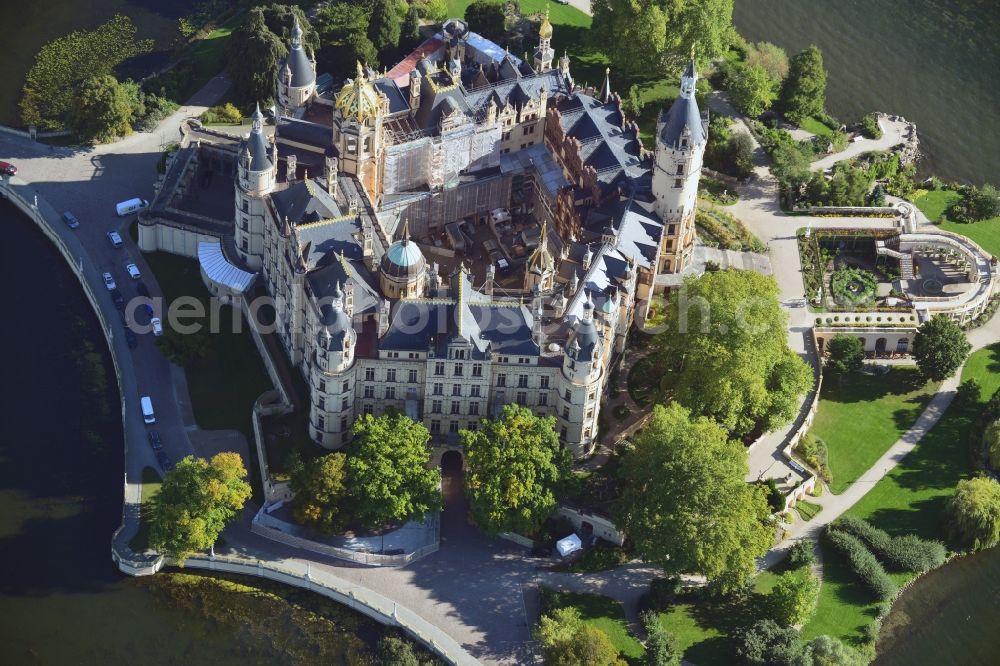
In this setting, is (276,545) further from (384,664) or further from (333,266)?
(333,266)

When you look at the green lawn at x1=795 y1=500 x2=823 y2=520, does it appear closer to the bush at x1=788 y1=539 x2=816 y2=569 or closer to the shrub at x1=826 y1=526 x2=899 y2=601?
the shrub at x1=826 y1=526 x2=899 y2=601

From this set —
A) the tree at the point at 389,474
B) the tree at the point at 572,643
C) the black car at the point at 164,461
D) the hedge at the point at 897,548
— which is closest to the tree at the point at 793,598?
the hedge at the point at 897,548

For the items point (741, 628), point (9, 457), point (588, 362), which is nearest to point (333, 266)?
point (588, 362)

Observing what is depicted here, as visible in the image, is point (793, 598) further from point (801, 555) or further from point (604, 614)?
point (604, 614)

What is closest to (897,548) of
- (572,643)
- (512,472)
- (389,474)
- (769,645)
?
(769,645)

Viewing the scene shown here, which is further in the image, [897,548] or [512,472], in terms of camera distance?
[897,548]

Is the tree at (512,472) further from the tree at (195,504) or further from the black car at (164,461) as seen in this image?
the black car at (164,461)
